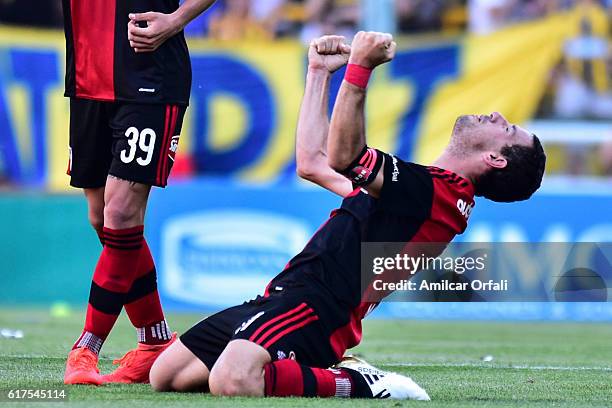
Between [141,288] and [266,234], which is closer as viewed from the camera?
[141,288]

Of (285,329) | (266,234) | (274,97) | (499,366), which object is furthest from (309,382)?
(274,97)

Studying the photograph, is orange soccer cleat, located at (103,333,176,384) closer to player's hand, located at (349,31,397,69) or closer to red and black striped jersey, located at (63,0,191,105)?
red and black striped jersey, located at (63,0,191,105)

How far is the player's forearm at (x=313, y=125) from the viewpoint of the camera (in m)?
5.23

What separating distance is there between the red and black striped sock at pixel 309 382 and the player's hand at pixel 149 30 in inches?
59.6

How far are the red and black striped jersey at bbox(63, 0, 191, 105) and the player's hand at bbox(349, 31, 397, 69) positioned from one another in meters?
1.15

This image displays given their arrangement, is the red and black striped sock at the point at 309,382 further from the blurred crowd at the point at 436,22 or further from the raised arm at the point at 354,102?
the blurred crowd at the point at 436,22

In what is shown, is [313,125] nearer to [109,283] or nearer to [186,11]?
[186,11]

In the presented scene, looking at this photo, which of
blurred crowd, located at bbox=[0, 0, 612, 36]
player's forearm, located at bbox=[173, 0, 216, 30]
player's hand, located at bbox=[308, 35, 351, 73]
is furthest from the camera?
blurred crowd, located at bbox=[0, 0, 612, 36]

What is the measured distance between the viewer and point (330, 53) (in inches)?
205

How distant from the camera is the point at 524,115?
11859 millimetres

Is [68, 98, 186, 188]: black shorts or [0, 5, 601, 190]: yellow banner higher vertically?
[0, 5, 601, 190]: yellow banner

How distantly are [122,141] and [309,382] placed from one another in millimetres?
1320

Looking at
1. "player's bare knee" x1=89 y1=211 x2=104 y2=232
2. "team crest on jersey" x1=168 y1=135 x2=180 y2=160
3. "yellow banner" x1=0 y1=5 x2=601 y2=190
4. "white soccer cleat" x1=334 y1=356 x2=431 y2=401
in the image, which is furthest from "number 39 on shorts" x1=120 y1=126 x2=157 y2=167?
"yellow banner" x1=0 y1=5 x2=601 y2=190

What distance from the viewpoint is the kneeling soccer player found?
15.0ft
